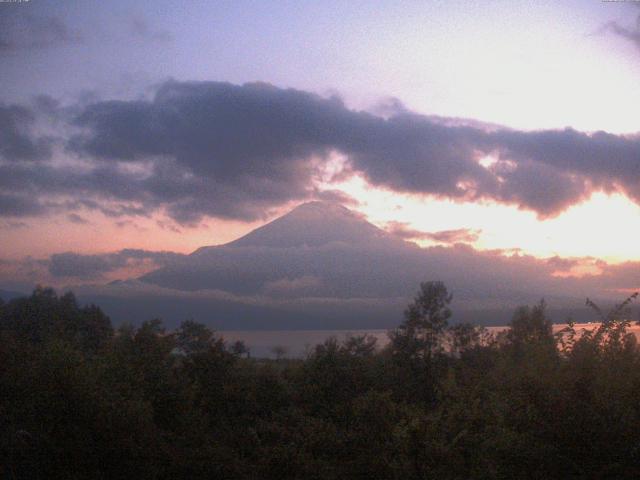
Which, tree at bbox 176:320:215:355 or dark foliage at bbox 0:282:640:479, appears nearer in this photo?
dark foliage at bbox 0:282:640:479

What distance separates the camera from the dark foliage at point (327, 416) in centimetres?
957

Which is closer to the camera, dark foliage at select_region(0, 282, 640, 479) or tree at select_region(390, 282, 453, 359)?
dark foliage at select_region(0, 282, 640, 479)

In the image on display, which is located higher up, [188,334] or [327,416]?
[188,334]

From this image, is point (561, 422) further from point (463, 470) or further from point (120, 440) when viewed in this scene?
point (120, 440)

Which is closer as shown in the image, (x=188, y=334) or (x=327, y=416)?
(x=327, y=416)

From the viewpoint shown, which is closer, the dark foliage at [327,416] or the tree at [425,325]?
the dark foliage at [327,416]

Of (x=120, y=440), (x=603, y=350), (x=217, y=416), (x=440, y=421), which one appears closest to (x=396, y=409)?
(x=440, y=421)

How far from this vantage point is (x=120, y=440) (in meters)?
14.1

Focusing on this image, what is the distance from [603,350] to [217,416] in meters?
19.4

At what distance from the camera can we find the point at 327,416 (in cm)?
2512

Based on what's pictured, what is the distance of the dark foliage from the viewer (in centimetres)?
957

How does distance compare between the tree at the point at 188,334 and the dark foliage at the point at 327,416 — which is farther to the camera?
the tree at the point at 188,334

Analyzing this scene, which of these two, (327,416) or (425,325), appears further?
(425,325)

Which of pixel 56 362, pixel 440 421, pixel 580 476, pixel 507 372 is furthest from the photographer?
pixel 56 362
